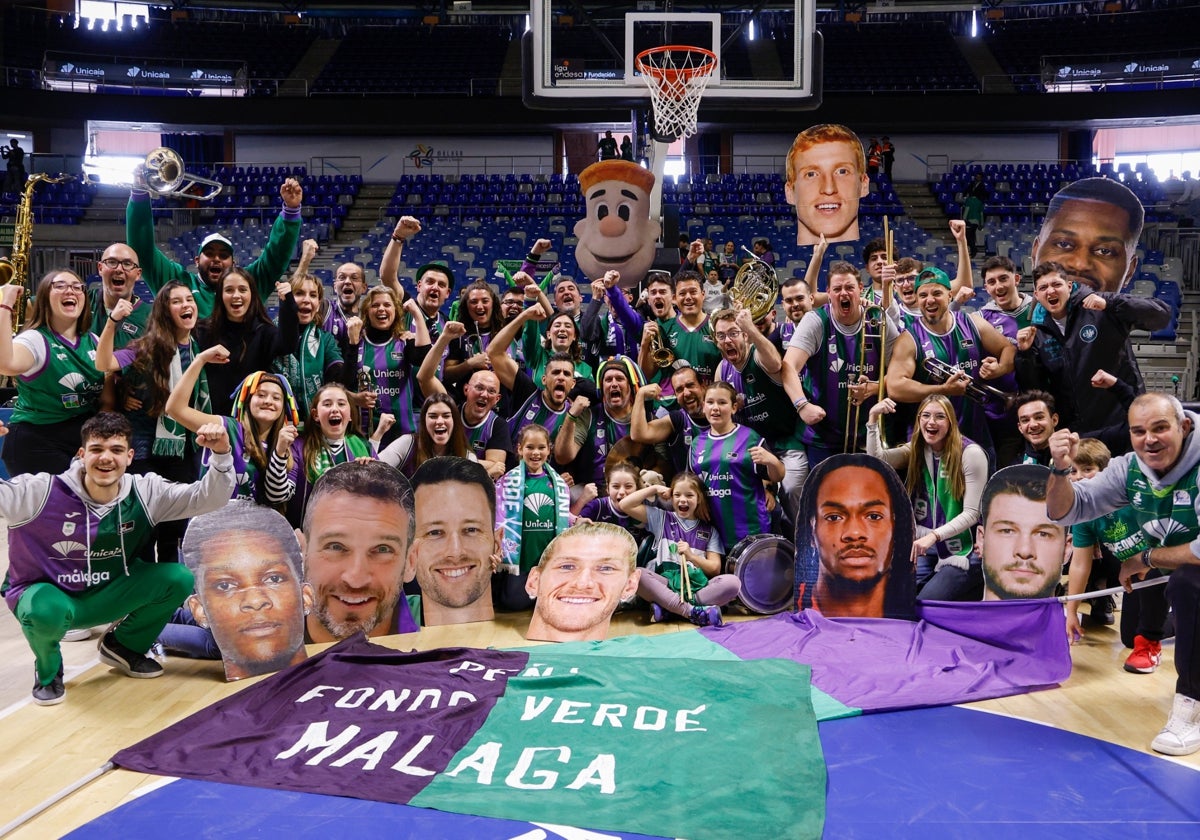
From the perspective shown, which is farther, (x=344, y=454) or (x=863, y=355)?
(x=863, y=355)

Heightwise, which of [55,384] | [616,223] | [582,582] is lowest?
[582,582]

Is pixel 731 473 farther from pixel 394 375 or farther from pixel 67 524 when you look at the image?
pixel 67 524

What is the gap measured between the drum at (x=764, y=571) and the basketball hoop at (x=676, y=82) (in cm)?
421

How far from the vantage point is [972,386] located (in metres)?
5.61

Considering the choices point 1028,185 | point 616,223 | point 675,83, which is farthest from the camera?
point 1028,185

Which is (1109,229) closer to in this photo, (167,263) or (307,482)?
(307,482)

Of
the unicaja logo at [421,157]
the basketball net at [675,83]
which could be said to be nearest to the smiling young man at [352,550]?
the basketball net at [675,83]

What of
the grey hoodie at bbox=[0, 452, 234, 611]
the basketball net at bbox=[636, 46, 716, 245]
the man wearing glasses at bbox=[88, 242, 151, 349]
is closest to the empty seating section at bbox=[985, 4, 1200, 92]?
the basketball net at bbox=[636, 46, 716, 245]

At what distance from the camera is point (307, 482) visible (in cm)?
519

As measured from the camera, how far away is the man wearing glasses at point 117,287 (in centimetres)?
515

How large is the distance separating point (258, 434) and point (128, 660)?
119 centimetres

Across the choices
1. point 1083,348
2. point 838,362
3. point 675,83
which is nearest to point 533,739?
point 838,362

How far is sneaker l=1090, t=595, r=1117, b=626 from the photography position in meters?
5.52

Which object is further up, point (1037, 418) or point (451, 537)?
point (1037, 418)
